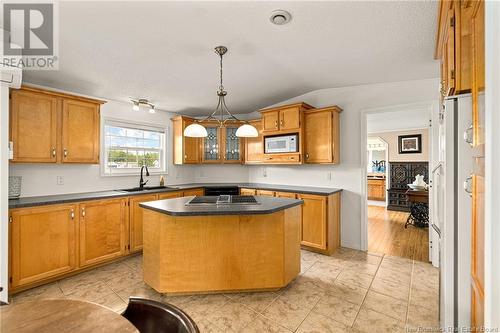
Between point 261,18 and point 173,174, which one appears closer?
point 261,18

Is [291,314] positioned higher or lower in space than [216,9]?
lower

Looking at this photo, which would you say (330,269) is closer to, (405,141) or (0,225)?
(0,225)

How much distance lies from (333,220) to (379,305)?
1462mm

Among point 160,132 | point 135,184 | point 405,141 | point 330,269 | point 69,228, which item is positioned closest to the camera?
point 69,228

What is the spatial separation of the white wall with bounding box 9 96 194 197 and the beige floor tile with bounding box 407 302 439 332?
4029 millimetres

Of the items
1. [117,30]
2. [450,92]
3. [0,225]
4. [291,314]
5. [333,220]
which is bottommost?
[291,314]

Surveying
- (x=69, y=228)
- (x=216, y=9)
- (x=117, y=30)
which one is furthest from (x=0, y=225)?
(x=216, y=9)

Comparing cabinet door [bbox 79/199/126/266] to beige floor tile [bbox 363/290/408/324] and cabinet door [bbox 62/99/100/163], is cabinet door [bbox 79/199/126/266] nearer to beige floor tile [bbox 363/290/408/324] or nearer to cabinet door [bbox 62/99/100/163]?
cabinet door [bbox 62/99/100/163]

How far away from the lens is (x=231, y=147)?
191 inches

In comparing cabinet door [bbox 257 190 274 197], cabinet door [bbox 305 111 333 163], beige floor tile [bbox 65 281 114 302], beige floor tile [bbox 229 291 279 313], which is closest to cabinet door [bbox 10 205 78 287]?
beige floor tile [bbox 65 281 114 302]

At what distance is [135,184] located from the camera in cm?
414

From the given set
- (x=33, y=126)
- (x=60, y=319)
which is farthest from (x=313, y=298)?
(x=33, y=126)

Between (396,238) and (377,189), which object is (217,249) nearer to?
(396,238)

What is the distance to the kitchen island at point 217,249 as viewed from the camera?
2311 mm
